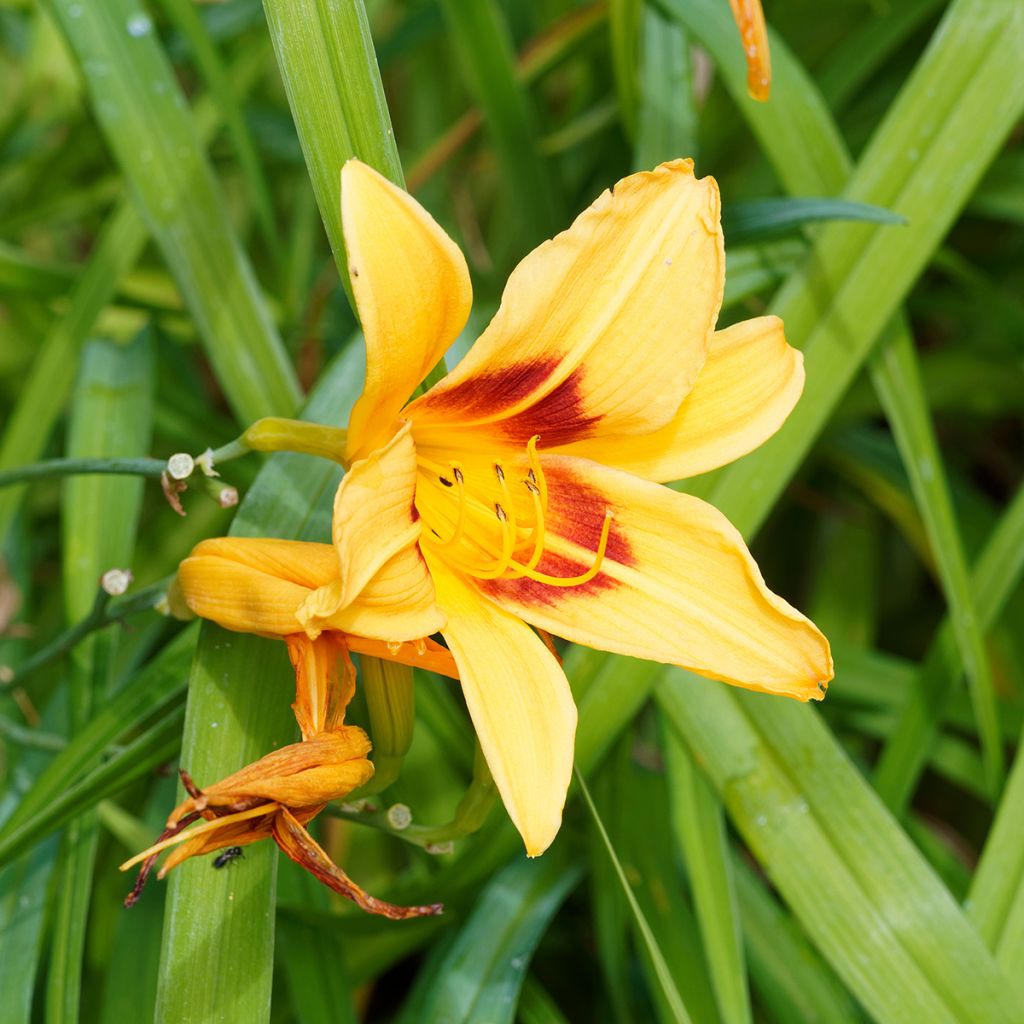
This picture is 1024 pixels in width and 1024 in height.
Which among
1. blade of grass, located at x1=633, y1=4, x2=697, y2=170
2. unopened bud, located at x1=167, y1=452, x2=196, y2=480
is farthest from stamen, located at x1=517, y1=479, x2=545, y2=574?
blade of grass, located at x1=633, y1=4, x2=697, y2=170

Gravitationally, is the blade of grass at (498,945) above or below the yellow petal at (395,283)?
below

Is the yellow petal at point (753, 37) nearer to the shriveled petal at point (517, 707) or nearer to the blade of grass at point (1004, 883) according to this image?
the shriveled petal at point (517, 707)

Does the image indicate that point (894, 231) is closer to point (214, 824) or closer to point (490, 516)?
point (490, 516)

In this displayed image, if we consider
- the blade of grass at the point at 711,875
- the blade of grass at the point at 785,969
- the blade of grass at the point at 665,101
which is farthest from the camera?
the blade of grass at the point at 665,101

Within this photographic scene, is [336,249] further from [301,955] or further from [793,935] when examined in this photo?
[793,935]

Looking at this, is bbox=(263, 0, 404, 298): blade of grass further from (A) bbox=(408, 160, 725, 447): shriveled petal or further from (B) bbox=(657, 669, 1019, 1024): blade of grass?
(B) bbox=(657, 669, 1019, 1024): blade of grass

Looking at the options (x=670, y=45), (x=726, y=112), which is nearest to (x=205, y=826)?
(x=670, y=45)

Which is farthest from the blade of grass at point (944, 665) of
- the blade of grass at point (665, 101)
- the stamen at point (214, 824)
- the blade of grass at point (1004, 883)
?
the stamen at point (214, 824)
